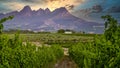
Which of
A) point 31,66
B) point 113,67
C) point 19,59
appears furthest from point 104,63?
point 31,66

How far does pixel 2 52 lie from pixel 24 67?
4.23m

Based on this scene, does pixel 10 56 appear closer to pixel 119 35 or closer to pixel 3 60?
pixel 3 60

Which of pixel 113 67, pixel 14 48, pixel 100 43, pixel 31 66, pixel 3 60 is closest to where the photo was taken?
pixel 113 67

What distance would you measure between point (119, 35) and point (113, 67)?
361cm

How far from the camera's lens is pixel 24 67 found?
20.9 m

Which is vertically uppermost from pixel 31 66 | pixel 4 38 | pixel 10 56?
pixel 4 38

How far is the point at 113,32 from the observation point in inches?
669

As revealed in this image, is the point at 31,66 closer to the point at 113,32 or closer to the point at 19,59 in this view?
the point at 19,59

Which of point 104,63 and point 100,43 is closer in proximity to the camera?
point 104,63

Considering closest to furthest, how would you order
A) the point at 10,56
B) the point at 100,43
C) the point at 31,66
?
the point at 100,43 < the point at 10,56 < the point at 31,66

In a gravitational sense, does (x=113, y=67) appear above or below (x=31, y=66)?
above

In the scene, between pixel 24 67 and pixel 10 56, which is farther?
pixel 24 67

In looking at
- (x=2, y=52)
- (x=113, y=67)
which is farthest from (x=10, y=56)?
(x=113, y=67)

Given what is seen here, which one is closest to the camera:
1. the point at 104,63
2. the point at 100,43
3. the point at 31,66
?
the point at 104,63
